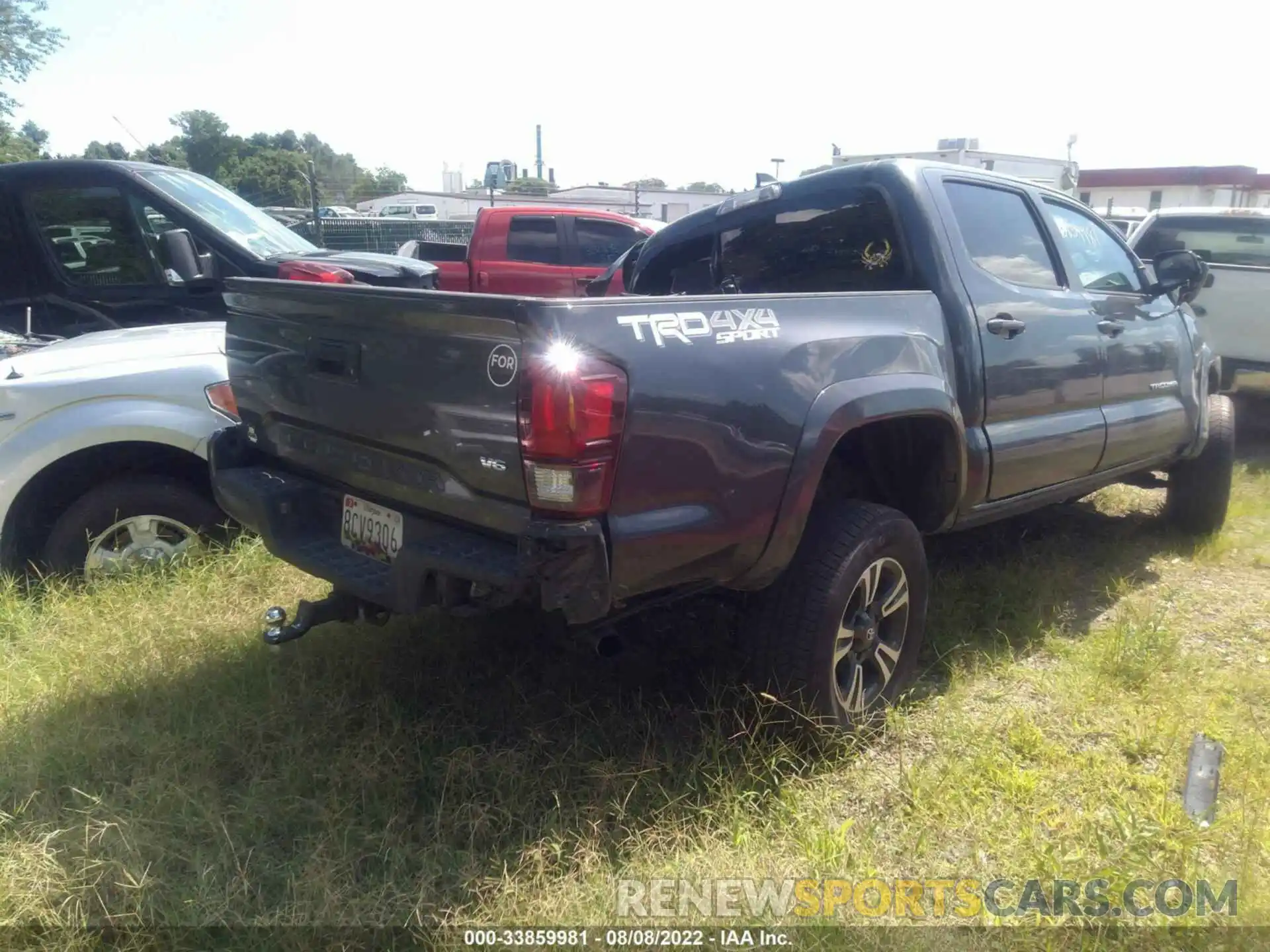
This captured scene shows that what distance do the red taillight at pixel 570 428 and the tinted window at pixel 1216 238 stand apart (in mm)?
7284

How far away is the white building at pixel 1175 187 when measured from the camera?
3262 centimetres

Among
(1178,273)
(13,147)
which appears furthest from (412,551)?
(13,147)

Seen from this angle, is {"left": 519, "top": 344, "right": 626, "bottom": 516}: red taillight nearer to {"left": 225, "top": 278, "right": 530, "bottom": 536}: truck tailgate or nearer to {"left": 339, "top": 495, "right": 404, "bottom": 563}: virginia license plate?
{"left": 225, "top": 278, "right": 530, "bottom": 536}: truck tailgate

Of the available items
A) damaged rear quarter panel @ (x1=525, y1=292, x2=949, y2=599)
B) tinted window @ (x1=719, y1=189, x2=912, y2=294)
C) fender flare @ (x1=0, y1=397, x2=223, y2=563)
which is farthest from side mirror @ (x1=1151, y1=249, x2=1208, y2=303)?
fender flare @ (x1=0, y1=397, x2=223, y2=563)

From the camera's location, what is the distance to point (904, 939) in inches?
89.2

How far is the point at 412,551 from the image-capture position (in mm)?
2572

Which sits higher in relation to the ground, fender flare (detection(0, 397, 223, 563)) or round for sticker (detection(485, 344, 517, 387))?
round for sticker (detection(485, 344, 517, 387))

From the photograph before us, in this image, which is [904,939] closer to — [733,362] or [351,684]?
[733,362]

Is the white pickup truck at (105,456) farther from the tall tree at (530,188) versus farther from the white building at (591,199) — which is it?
the tall tree at (530,188)

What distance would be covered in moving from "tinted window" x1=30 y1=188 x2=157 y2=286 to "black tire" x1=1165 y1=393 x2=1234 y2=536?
596 centimetres

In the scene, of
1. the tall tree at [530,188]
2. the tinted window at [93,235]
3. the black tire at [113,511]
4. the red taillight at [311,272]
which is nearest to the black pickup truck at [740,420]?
the black tire at [113,511]

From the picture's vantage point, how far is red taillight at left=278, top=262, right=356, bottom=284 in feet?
18.9

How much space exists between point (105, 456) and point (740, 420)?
2822 mm

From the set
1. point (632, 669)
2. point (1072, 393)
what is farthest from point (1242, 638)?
point (632, 669)
